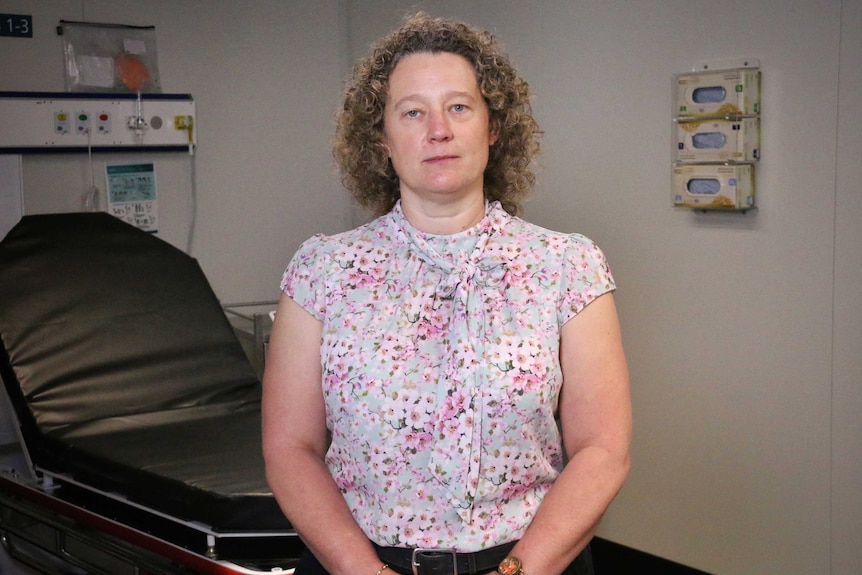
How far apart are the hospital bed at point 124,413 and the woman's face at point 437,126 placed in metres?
0.99

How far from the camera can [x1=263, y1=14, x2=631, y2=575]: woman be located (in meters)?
1.42

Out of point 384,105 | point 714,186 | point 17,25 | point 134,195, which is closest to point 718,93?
point 714,186

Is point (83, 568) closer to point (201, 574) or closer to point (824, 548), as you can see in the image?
point (201, 574)

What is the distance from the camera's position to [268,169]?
13.4 ft

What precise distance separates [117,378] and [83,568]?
0.65 meters

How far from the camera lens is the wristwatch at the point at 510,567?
4.51ft

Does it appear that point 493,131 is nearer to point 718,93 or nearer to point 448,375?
point 448,375

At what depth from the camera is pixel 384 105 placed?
5.22 ft

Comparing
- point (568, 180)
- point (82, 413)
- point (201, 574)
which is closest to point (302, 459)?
point (201, 574)

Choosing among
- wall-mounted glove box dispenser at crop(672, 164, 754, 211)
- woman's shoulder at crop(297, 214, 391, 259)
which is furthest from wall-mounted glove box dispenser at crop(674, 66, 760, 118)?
woman's shoulder at crop(297, 214, 391, 259)

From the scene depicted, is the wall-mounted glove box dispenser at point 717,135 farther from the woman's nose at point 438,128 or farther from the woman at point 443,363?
the woman's nose at point 438,128

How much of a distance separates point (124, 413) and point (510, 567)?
6.00 feet

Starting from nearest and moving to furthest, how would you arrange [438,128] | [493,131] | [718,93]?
1. [438,128]
2. [493,131]
3. [718,93]

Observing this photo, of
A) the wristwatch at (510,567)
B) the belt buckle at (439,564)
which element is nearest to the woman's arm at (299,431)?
the belt buckle at (439,564)
